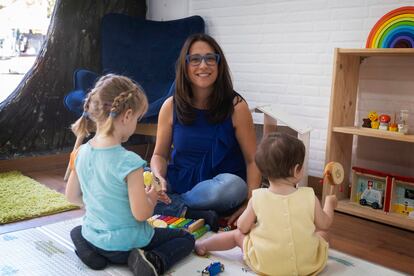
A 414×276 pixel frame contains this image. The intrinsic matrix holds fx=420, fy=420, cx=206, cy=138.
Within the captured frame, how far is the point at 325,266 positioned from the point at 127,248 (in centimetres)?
70

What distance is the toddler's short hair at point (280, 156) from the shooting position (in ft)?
4.29

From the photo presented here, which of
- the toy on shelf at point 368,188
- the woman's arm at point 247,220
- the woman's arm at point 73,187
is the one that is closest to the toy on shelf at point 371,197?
the toy on shelf at point 368,188

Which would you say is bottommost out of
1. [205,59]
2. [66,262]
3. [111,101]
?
[66,262]

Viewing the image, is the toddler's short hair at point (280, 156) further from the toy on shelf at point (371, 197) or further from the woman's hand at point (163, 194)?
the toy on shelf at point (371, 197)

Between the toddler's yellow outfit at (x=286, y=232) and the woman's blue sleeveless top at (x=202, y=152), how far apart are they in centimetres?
57

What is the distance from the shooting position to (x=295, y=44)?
2631 mm

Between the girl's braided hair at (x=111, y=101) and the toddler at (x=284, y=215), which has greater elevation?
the girl's braided hair at (x=111, y=101)

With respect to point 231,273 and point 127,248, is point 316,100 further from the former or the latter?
point 127,248

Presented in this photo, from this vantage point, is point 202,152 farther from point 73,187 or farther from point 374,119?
point 374,119

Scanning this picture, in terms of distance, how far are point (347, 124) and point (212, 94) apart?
85 cm

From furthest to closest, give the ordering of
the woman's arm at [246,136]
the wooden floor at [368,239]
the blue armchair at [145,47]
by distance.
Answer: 1. the blue armchair at [145,47]
2. the woman's arm at [246,136]
3. the wooden floor at [368,239]

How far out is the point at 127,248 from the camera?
140cm

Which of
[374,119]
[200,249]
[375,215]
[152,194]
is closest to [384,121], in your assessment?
[374,119]

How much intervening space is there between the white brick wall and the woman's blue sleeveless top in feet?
2.70
